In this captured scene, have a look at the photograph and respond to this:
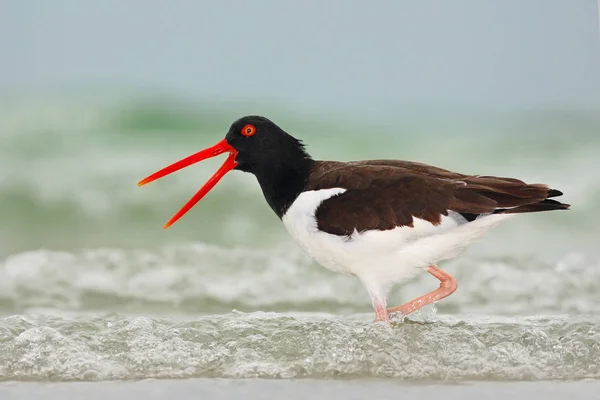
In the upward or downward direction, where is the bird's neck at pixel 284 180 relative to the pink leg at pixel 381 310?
upward

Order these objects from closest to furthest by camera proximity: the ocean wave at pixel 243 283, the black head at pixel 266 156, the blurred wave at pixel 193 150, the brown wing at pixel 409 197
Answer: the brown wing at pixel 409 197 → the black head at pixel 266 156 → the ocean wave at pixel 243 283 → the blurred wave at pixel 193 150

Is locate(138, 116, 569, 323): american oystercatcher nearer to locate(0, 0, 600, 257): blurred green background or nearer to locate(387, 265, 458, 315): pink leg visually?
locate(387, 265, 458, 315): pink leg

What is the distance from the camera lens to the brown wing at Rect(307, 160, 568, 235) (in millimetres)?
2891

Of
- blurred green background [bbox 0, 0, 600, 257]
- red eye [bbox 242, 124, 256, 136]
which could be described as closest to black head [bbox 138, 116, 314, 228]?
red eye [bbox 242, 124, 256, 136]

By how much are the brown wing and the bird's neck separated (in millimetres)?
90

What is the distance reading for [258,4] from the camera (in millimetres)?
3891

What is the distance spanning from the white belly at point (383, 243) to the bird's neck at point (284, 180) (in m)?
0.05

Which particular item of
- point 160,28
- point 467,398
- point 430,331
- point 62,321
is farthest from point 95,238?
point 467,398

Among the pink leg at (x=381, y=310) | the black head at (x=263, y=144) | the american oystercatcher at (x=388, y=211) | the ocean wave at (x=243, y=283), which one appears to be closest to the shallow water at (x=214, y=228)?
the ocean wave at (x=243, y=283)

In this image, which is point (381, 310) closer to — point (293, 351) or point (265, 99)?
point (293, 351)

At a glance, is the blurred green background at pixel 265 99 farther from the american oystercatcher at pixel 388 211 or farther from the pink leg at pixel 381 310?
the pink leg at pixel 381 310

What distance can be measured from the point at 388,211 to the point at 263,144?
57 cm

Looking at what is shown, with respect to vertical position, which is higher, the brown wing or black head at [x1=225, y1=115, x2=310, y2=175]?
black head at [x1=225, y1=115, x2=310, y2=175]

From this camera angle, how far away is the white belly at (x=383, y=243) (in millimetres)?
2939
